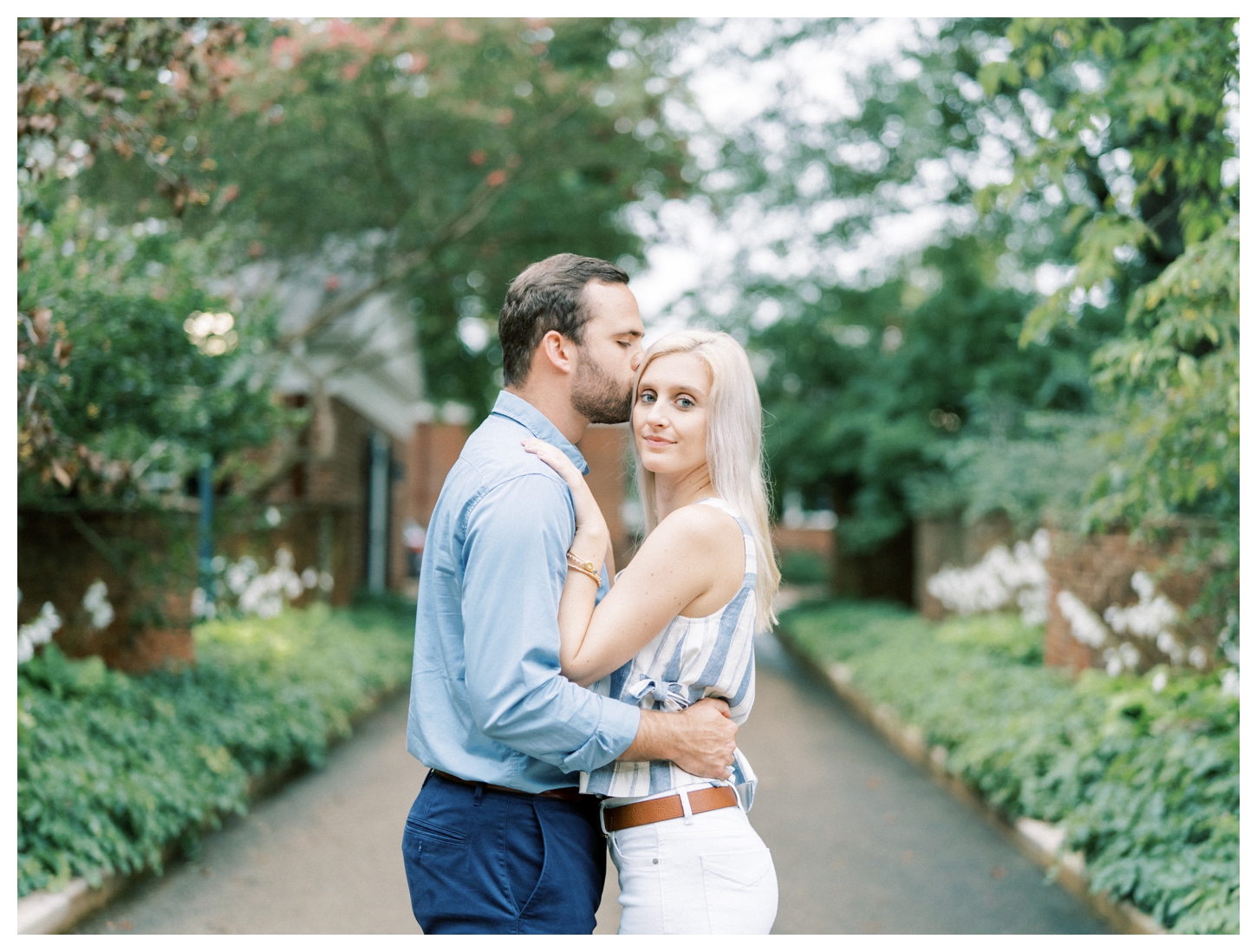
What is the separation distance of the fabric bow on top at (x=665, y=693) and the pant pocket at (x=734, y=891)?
0.94ft

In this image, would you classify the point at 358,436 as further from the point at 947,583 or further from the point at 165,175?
the point at 165,175

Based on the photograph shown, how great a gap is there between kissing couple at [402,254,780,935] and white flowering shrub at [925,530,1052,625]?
857cm


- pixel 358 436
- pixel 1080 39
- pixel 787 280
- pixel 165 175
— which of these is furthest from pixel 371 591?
pixel 1080 39

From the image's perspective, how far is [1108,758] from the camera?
6.26 metres

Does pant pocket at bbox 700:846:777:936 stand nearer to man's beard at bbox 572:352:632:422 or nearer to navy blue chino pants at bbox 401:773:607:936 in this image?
navy blue chino pants at bbox 401:773:607:936

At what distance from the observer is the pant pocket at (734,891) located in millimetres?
2164

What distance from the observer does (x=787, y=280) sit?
15.8m

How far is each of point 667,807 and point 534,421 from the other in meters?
0.80

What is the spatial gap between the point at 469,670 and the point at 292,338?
10.00 metres

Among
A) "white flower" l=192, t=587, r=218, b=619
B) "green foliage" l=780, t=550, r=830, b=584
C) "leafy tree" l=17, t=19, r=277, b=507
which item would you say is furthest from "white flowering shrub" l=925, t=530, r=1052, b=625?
"green foliage" l=780, t=550, r=830, b=584

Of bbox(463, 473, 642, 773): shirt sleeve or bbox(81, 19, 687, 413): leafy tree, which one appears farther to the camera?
bbox(81, 19, 687, 413): leafy tree

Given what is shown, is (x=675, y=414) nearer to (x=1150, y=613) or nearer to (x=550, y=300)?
(x=550, y=300)

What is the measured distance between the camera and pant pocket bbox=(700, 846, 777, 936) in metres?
2.16

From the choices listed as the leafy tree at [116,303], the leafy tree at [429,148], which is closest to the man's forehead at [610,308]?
the leafy tree at [116,303]
